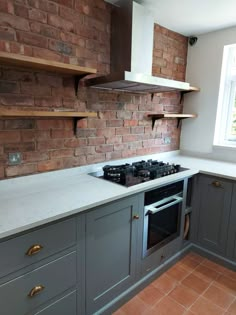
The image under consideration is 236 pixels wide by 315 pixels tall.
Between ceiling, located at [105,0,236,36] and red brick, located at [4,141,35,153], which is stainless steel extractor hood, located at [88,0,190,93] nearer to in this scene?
ceiling, located at [105,0,236,36]

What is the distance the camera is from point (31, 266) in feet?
3.81

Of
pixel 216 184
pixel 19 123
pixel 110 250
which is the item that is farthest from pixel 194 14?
pixel 110 250

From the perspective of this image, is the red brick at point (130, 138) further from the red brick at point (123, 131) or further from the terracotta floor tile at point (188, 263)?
the terracotta floor tile at point (188, 263)

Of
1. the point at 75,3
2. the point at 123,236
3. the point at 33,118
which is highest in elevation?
the point at 75,3

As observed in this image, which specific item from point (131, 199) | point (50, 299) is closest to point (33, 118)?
point (131, 199)

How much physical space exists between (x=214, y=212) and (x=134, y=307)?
1.14 m

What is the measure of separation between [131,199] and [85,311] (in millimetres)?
804

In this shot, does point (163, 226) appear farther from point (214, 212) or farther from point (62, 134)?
point (62, 134)

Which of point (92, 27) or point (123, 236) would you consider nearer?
point (123, 236)

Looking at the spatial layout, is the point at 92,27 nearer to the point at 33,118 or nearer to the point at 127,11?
the point at 127,11

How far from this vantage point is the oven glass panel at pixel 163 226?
188 cm

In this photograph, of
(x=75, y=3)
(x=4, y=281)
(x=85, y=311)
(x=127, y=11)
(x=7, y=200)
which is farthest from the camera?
(x=127, y=11)

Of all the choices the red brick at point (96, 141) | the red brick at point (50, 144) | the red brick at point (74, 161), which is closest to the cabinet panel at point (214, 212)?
the red brick at point (96, 141)

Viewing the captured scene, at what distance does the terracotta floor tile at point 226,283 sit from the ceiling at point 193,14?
2.46m
